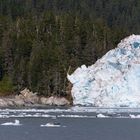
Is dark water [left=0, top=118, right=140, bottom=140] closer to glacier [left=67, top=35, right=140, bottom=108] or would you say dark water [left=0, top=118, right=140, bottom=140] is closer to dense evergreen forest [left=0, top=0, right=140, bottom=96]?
glacier [left=67, top=35, right=140, bottom=108]

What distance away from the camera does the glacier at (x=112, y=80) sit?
9875 centimetres

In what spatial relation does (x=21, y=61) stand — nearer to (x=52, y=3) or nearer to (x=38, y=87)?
(x=38, y=87)

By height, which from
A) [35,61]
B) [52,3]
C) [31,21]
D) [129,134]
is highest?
[52,3]

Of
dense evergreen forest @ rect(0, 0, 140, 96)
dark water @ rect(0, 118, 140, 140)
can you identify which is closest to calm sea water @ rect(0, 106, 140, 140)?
dark water @ rect(0, 118, 140, 140)

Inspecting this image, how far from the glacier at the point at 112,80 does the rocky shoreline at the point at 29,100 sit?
359 cm

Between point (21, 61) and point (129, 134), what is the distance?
5982cm

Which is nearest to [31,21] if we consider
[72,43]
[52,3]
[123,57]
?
[72,43]

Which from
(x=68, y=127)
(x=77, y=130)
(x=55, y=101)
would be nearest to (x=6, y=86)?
(x=55, y=101)

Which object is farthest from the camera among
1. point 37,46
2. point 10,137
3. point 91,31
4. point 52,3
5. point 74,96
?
point 52,3

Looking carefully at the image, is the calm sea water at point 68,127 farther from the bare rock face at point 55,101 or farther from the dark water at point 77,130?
the bare rock face at point 55,101

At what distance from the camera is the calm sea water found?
59.0 metres

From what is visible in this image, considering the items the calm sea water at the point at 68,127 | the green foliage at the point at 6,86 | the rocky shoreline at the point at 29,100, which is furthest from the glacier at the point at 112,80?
the calm sea water at the point at 68,127

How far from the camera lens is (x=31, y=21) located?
132 metres

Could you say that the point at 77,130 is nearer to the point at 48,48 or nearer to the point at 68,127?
the point at 68,127
